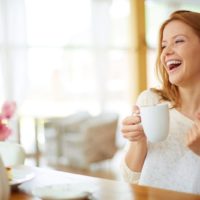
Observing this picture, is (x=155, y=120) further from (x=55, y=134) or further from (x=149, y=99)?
(x=55, y=134)

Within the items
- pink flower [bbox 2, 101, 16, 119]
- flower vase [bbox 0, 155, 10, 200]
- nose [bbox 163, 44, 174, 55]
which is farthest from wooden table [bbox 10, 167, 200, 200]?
nose [bbox 163, 44, 174, 55]

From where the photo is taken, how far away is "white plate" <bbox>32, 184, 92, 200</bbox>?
1.11 meters

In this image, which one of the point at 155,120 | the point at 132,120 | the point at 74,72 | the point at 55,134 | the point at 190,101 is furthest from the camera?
the point at 74,72

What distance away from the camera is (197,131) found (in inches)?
51.7

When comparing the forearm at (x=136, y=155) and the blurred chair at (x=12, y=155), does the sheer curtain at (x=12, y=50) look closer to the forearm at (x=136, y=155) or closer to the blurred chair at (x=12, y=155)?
the blurred chair at (x=12, y=155)

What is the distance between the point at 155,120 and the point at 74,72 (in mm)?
4975

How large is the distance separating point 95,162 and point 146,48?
98.9 inches

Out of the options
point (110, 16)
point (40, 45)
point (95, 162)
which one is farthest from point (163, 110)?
point (110, 16)

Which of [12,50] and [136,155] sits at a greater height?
[12,50]

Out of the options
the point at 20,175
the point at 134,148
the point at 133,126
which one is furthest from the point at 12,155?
the point at 133,126

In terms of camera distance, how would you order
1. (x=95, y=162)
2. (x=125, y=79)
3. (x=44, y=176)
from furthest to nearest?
(x=125, y=79) → (x=95, y=162) → (x=44, y=176)

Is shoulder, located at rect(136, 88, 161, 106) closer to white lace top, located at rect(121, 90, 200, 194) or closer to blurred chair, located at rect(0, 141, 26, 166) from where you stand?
white lace top, located at rect(121, 90, 200, 194)

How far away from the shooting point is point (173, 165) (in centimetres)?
156

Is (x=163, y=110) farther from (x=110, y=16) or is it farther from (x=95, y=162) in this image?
(x=110, y=16)
